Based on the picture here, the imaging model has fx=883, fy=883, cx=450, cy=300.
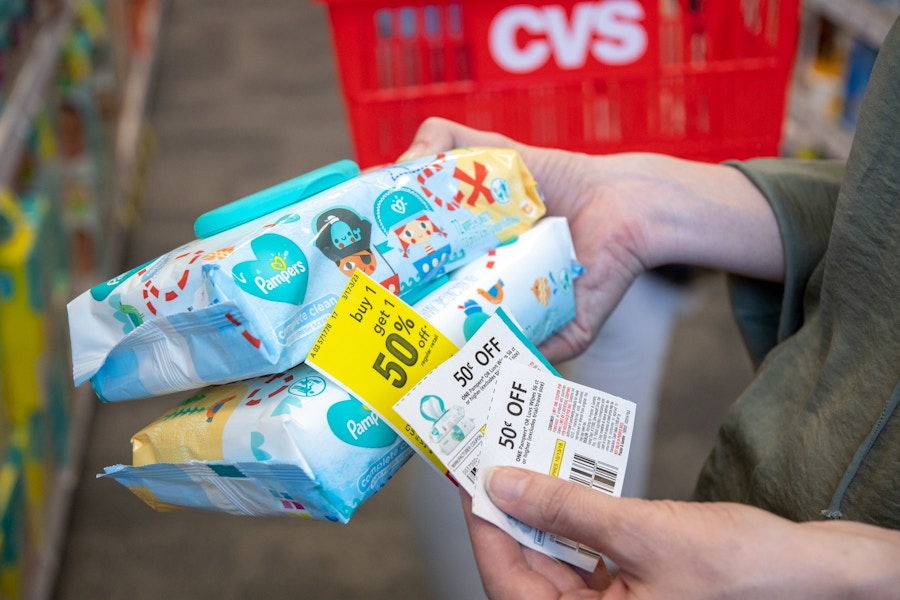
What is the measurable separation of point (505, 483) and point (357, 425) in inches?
5.8

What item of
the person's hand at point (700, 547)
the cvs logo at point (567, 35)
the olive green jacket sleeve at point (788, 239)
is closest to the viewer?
the person's hand at point (700, 547)

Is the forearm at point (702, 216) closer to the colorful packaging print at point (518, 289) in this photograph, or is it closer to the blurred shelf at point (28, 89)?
the colorful packaging print at point (518, 289)

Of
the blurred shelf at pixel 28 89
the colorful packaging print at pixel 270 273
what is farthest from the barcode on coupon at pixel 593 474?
the blurred shelf at pixel 28 89

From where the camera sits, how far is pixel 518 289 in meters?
0.96

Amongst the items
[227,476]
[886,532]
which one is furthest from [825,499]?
[227,476]

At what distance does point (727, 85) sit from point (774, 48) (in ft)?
0.29

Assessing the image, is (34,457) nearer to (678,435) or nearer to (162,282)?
(162,282)

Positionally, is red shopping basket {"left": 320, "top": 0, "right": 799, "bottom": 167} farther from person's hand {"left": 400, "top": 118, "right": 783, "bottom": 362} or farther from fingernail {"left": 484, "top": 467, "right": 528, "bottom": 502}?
fingernail {"left": 484, "top": 467, "right": 528, "bottom": 502}

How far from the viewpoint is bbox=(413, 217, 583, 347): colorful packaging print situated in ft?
2.96

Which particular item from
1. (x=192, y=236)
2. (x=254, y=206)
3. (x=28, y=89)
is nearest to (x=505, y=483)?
(x=254, y=206)

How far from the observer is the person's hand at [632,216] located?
3.64 ft

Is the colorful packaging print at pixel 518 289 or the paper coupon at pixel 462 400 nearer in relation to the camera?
the paper coupon at pixel 462 400

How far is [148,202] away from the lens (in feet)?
11.5

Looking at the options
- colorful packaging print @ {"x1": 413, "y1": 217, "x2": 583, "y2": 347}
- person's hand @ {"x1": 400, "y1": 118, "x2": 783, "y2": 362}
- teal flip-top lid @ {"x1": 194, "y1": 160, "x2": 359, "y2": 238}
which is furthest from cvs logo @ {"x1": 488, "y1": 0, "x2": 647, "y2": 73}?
teal flip-top lid @ {"x1": 194, "y1": 160, "x2": 359, "y2": 238}
